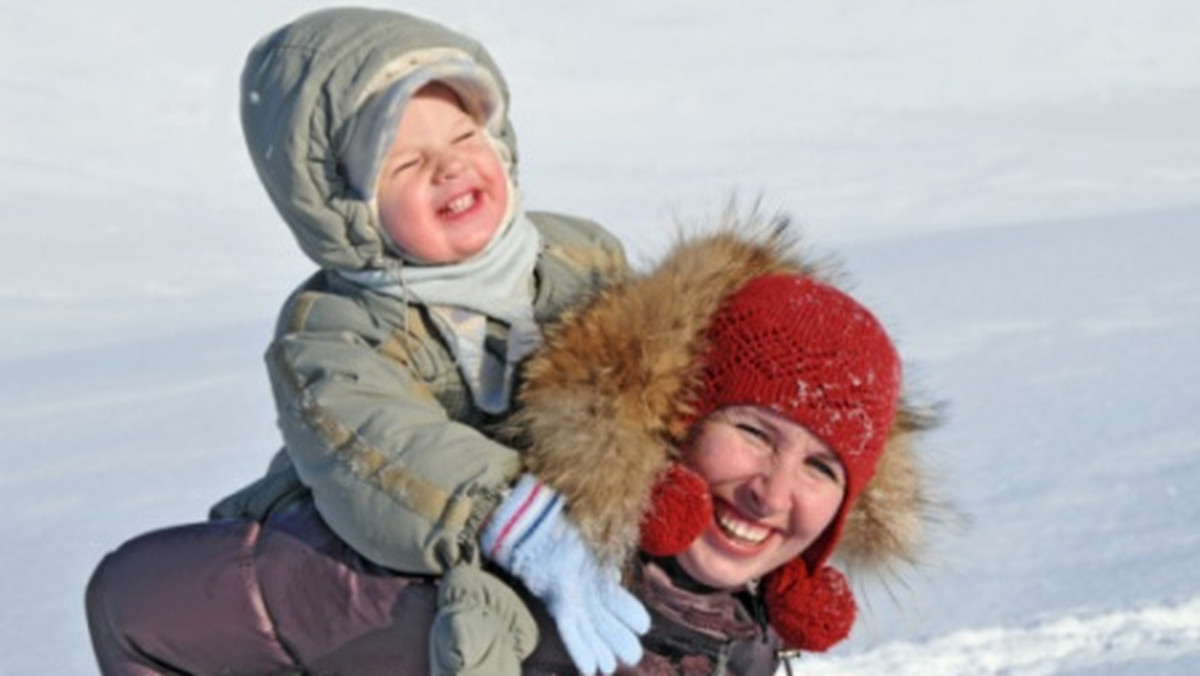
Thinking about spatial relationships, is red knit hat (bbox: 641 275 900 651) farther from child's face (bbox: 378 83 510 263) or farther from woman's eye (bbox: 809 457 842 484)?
child's face (bbox: 378 83 510 263)

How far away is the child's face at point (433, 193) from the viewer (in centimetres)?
225

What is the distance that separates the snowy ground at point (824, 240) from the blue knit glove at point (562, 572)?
44 centimetres

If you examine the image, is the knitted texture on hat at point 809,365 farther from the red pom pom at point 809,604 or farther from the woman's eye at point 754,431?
the red pom pom at point 809,604

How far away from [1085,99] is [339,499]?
10.9 m

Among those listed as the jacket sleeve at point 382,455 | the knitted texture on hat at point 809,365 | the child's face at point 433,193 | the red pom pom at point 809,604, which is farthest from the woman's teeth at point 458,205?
the red pom pom at point 809,604

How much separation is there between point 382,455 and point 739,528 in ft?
1.44

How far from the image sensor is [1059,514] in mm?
4902

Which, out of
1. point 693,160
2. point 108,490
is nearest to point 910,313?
point 693,160

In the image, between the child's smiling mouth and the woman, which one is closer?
the woman

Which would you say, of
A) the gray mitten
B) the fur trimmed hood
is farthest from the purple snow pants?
the fur trimmed hood

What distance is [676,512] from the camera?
207 cm

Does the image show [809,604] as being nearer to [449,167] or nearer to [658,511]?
[658,511]

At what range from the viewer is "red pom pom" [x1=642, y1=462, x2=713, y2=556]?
6.78ft

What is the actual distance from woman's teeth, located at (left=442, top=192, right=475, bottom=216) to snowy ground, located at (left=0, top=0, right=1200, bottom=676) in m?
0.25
